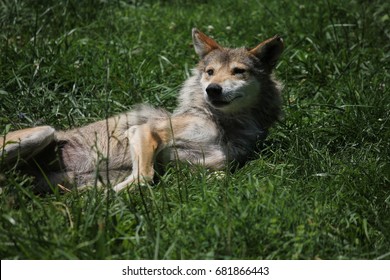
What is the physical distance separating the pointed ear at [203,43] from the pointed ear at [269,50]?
0.42 meters

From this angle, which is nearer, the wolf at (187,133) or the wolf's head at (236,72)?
the wolf at (187,133)

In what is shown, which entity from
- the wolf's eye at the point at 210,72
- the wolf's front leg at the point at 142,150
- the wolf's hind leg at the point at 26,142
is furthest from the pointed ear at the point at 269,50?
the wolf's hind leg at the point at 26,142

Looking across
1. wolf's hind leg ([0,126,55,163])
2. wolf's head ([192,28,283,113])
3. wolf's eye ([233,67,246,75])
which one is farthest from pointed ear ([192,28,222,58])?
wolf's hind leg ([0,126,55,163])

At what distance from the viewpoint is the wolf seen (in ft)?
19.4

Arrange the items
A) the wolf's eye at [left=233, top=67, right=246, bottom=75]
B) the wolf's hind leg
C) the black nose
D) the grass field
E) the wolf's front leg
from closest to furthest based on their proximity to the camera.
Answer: the grass field
the wolf's hind leg
the wolf's front leg
the black nose
the wolf's eye at [left=233, top=67, right=246, bottom=75]

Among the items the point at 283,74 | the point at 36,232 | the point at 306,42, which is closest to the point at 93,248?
the point at 36,232

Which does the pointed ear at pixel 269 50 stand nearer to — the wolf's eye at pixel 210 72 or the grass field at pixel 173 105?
the wolf's eye at pixel 210 72

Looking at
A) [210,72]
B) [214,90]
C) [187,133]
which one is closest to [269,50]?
[210,72]

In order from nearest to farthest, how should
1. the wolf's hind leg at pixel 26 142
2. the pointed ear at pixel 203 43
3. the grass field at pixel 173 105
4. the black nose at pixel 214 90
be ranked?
the grass field at pixel 173 105 → the wolf's hind leg at pixel 26 142 → the black nose at pixel 214 90 → the pointed ear at pixel 203 43

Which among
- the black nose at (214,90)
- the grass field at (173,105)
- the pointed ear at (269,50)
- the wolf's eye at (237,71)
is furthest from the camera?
the pointed ear at (269,50)

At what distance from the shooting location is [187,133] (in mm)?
6199

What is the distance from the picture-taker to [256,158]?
6270mm

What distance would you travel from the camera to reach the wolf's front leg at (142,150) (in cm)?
580

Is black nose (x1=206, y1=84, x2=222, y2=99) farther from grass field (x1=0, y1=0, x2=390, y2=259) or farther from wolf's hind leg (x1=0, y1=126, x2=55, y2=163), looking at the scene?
wolf's hind leg (x1=0, y1=126, x2=55, y2=163)
